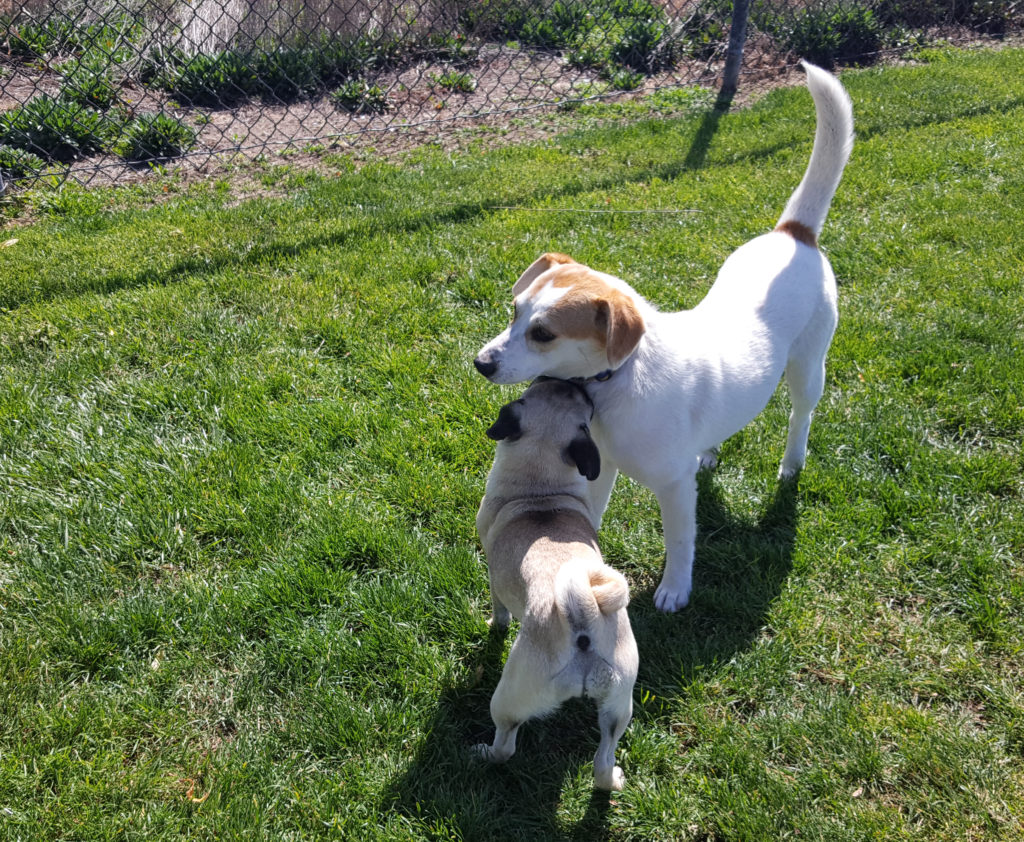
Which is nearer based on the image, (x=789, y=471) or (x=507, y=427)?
(x=507, y=427)

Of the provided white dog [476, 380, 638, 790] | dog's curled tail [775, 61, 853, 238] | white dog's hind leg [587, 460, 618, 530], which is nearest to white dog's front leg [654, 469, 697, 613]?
white dog's hind leg [587, 460, 618, 530]

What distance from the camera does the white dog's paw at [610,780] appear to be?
2184 mm

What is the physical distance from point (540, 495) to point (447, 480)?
93cm

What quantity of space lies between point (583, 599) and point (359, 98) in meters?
7.18

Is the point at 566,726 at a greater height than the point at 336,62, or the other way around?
the point at 336,62

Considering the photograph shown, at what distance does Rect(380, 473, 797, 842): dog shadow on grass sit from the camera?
2.19 m

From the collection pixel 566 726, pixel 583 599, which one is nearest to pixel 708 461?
pixel 566 726

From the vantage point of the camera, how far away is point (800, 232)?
10.9ft

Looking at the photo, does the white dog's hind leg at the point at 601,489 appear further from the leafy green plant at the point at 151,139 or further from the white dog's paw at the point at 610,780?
the leafy green plant at the point at 151,139

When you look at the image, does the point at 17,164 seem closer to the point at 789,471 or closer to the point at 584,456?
the point at 584,456

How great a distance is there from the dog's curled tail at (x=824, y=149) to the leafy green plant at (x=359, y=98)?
18.0 ft

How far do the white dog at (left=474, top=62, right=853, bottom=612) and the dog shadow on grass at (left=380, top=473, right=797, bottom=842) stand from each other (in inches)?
6.4

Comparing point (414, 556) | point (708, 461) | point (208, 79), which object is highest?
point (208, 79)

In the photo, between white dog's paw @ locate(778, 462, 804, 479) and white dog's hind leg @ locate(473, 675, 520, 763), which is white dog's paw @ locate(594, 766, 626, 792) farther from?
white dog's paw @ locate(778, 462, 804, 479)
